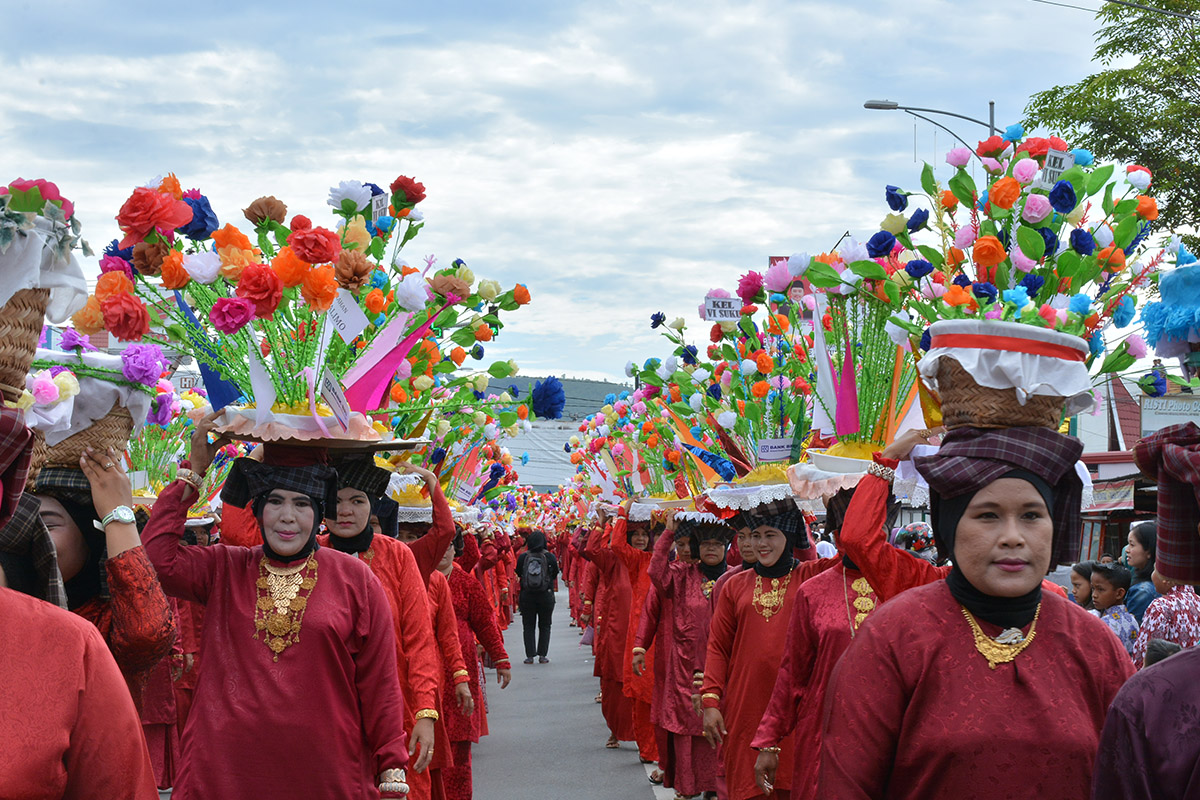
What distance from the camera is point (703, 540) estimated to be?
9469 millimetres

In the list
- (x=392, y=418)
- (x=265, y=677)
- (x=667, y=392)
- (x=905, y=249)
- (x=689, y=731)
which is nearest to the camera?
(x=265, y=677)

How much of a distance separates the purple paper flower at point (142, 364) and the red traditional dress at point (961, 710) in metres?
2.43

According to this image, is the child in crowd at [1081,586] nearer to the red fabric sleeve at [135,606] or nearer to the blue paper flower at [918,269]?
the blue paper flower at [918,269]

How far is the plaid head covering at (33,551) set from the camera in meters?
2.91

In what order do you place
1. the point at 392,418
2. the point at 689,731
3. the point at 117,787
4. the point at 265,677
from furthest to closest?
the point at 689,731 → the point at 392,418 → the point at 265,677 → the point at 117,787

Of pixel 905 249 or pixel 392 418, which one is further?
pixel 392 418

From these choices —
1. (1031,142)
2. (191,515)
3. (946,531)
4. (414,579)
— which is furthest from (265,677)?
(191,515)

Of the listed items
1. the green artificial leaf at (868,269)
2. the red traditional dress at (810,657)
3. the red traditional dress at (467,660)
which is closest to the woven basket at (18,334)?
the green artificial leaf at (868,269)

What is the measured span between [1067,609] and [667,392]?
683cm

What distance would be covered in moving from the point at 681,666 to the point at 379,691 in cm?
502

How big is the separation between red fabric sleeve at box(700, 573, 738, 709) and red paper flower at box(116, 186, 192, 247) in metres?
3.63

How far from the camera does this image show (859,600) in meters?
5.39

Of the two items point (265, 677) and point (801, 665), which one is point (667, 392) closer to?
point (801, 665)

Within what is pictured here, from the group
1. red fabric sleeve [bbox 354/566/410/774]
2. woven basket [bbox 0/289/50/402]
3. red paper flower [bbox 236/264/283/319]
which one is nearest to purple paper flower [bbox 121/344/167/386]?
red paper flower [bbox 236/264/283/319]
